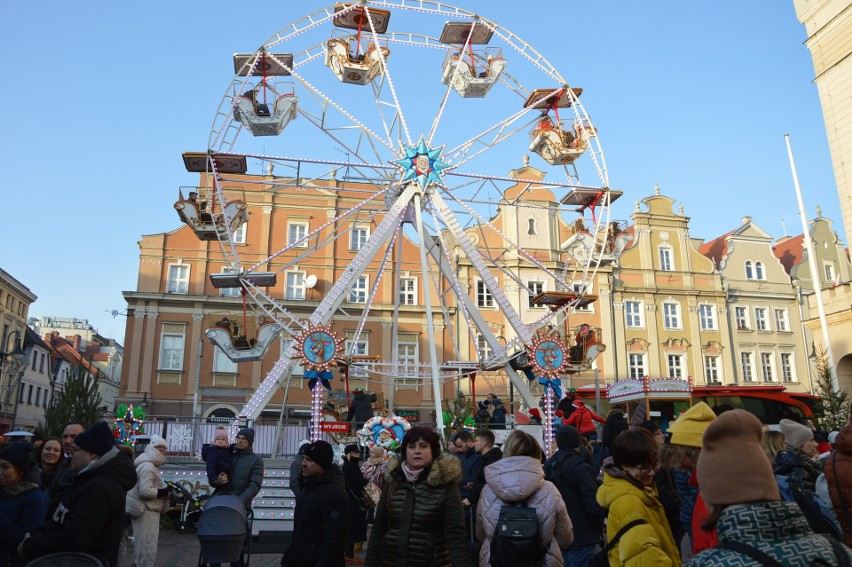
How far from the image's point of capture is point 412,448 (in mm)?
5113

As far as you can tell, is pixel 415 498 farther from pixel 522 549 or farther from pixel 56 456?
pixel 56 456

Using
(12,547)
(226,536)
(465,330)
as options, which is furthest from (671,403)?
(12,547)

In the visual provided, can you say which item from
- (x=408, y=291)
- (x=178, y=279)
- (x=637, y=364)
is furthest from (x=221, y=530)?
(x=637, y=364)

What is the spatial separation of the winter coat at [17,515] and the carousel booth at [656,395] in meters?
19.2

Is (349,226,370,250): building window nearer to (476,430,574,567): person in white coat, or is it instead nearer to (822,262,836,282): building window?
(822,262,836,282): building window

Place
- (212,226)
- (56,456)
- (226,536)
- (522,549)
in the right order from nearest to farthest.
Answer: (522,549), (226,536), (56,456), (212,226)

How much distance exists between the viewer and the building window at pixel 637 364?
134 ft

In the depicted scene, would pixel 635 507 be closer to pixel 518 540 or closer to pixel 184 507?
pixel 518 540

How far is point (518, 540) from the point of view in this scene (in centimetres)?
483

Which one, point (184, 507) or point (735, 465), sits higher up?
point (735, 465)

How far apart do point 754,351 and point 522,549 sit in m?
42.6

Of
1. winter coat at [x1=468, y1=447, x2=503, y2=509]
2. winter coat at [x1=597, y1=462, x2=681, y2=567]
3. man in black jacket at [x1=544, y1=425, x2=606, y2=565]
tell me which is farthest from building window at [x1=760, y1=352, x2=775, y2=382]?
winter coat at [x1=597, y1=462, x2=681, y2=567]

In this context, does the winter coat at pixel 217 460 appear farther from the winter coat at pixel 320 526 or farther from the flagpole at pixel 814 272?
the flagpole at pixel 814 272

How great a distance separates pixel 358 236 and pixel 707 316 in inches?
864
